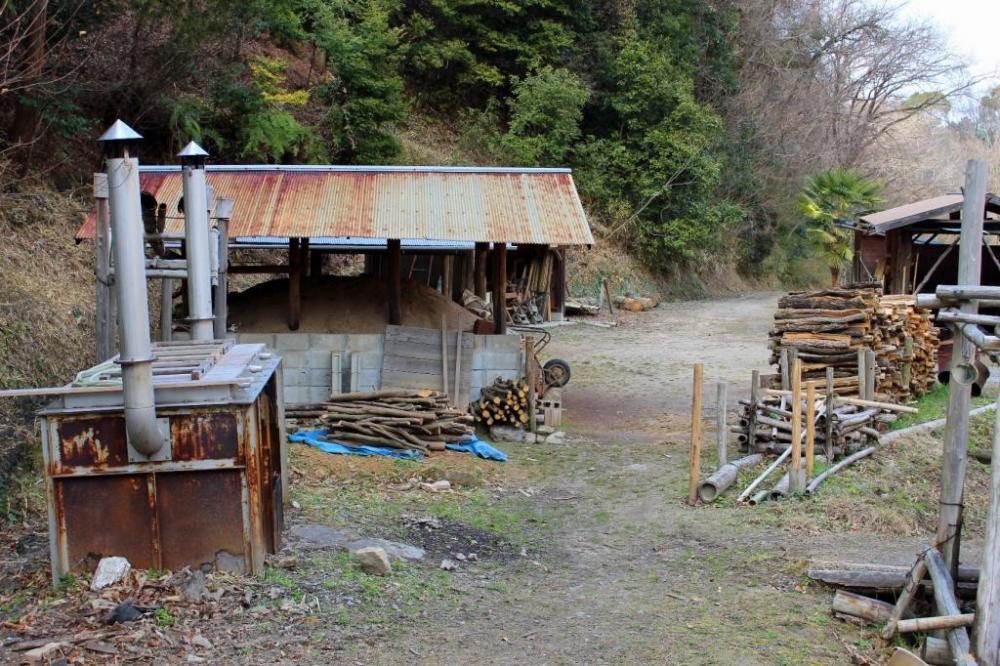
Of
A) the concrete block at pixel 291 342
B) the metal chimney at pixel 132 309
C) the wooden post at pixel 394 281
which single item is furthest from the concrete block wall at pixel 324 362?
the metal chimney at pixel 132 309

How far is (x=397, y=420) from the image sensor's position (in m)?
11.6

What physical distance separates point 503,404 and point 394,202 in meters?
3.33

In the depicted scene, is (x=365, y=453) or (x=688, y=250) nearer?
(x=365, y=453)

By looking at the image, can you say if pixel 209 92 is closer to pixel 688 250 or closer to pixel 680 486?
pixel 680 486

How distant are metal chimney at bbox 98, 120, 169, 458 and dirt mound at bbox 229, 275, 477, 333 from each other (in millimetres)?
7322

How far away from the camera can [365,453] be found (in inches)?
447

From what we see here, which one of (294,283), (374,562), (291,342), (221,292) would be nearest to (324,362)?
(291,342)

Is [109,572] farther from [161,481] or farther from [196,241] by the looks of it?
[196,241]

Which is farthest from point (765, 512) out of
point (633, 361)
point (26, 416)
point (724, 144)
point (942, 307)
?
point (724, 144)

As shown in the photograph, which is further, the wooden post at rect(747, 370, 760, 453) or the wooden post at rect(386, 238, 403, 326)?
the wooden post at rect(386, 238, 403, 326)

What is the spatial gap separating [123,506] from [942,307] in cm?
580

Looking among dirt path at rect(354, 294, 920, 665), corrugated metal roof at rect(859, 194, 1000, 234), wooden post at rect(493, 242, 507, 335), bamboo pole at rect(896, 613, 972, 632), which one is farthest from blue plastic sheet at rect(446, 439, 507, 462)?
corrugated metal roof at rect(859, 194, 1000, 234)

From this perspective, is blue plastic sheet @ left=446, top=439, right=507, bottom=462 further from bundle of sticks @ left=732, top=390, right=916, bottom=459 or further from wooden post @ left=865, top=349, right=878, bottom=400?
wooden post @ left=865, top=349, right=878, bottom=400

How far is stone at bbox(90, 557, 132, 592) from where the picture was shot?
5832mm
